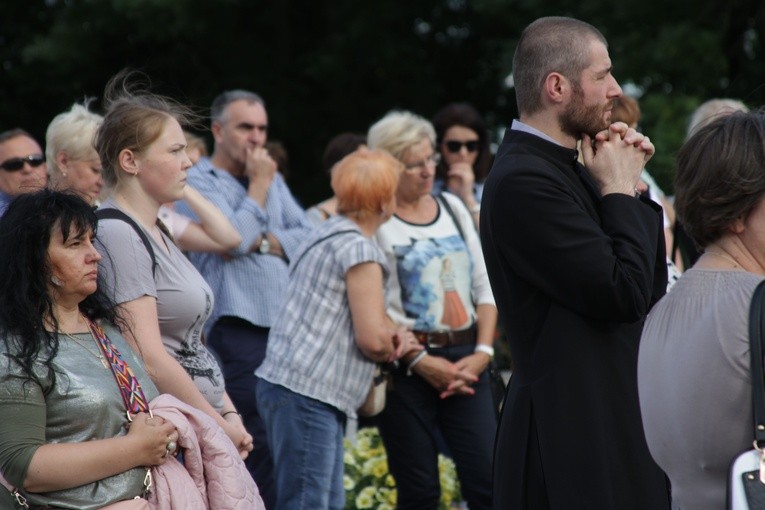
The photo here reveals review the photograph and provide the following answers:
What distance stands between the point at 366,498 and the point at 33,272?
3199 mm

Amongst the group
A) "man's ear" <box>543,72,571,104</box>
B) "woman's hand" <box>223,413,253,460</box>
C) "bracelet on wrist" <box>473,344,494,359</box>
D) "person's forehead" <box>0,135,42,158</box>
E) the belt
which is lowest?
"woman's hand" <box>223,413,253,460</box>

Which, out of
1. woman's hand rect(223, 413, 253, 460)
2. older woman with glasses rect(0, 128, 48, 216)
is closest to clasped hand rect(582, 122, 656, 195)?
woman's hand rect(223, 413, 253, 460)

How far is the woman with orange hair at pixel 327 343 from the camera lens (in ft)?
16.7

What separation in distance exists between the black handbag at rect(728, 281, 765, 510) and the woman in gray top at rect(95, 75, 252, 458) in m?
2.07

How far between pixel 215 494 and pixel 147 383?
0.41 metres

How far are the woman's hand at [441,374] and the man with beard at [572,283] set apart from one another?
182cm

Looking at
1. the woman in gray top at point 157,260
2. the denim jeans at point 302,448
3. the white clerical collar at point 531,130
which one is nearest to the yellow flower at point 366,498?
the denim jeans at point 302,448

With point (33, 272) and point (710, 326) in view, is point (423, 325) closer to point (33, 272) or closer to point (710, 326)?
point (33, 272)

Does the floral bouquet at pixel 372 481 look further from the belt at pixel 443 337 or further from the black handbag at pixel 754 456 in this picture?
the black handbag at pixel 754 456

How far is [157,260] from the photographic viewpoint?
4199 millimetres

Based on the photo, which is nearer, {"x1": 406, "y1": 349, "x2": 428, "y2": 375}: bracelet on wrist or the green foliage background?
{"x1": 406, "y1": 349, "x2": 428, "y2": 375}: bracelet on wrist

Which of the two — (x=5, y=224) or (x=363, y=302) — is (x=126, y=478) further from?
(x=363, y=302)

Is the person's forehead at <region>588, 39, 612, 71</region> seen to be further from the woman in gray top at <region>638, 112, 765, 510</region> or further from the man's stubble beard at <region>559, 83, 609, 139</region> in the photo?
the woman in gray top at <region>638, 112, 765, 510</region>

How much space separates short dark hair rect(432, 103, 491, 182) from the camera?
7184 mm
